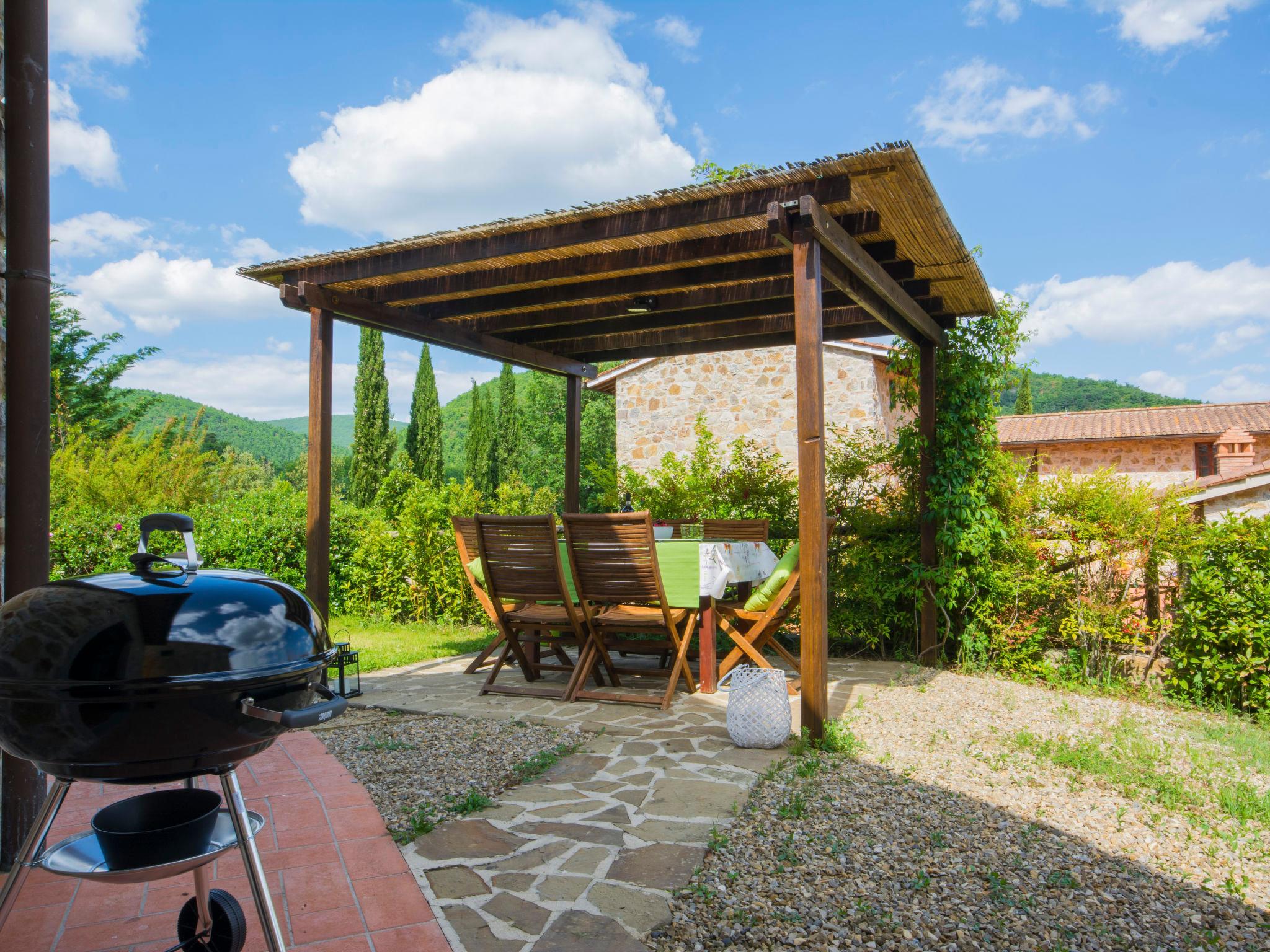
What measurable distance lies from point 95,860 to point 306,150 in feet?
63.6

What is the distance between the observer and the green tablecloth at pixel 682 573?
4734 mm

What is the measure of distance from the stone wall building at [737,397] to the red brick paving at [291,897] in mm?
10278

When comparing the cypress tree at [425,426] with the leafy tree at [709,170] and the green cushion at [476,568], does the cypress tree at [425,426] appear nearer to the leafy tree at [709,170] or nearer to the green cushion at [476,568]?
the leafy tree at [709,170]

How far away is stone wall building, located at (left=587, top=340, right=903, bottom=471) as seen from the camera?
1338cm

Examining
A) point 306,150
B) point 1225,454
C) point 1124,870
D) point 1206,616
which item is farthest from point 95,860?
point 1225,454

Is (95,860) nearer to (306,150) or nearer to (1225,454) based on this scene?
(306,150)

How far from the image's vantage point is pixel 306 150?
18062 mm

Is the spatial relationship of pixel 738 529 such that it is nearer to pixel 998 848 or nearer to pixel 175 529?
pixel 998 848

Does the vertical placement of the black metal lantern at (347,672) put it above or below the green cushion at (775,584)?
below

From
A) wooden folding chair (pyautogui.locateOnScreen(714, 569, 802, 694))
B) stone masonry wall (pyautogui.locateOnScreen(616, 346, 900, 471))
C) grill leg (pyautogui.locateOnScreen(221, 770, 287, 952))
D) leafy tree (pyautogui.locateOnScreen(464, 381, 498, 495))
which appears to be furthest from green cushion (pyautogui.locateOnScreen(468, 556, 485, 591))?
leafy tree (pyautogui.locateOnScreen(464, 381, 498, 495))

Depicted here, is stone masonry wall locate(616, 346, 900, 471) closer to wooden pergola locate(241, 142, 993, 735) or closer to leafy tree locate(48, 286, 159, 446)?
wooden pergola locate(241, 142, 993, 735)

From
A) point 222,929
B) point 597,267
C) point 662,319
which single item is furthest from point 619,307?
point 222,929

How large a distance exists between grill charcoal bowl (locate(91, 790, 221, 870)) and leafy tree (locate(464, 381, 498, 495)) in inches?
959

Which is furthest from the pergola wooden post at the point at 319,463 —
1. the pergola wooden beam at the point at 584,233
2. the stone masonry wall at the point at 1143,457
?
the stone masonry wall at the point at 1143,457
